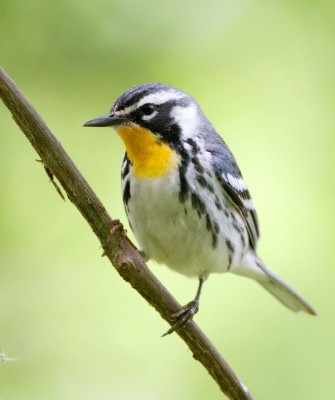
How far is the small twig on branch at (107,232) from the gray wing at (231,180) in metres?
1.11

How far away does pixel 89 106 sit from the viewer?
4.59m

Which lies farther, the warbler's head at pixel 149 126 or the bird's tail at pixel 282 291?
the bird's tail at pixel 282 291

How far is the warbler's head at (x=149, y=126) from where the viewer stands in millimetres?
3537

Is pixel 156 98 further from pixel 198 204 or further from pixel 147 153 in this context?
pixel 198 204

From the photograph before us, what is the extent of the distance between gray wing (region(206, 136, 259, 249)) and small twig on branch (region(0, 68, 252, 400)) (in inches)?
43.8

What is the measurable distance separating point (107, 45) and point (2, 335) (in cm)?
180

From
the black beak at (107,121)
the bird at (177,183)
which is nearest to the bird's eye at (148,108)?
the bird at (177,183)

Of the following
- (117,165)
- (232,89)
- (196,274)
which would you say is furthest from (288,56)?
(196,274)

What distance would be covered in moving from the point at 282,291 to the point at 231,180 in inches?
42.6

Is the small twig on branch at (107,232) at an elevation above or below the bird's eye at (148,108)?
below

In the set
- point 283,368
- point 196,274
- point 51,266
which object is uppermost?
point 51,266

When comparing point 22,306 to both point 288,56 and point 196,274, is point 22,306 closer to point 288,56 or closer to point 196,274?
point 196,274

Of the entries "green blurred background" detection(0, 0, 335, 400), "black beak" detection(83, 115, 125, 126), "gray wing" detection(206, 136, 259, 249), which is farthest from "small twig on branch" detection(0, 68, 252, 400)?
"green blurred background" detection(0, 0, 335, 400)

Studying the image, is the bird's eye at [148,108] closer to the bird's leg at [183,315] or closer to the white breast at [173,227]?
the white breast at [173,227]
